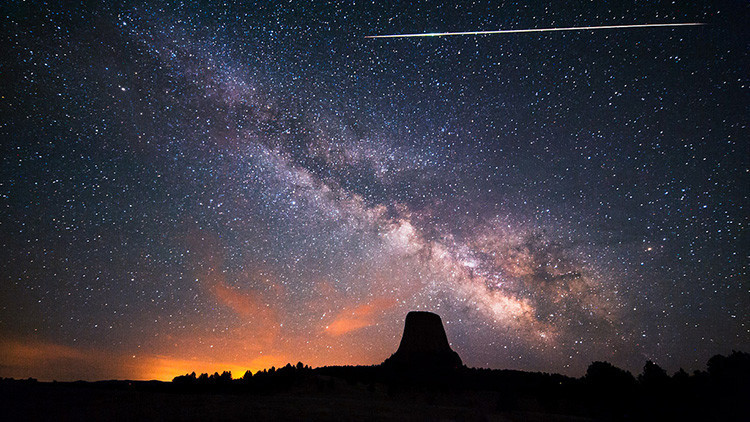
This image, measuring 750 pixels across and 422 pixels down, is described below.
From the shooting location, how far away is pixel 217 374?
21594 mm

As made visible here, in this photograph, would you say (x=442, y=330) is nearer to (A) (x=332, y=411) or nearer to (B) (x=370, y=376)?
(B) (x=370, y=376)

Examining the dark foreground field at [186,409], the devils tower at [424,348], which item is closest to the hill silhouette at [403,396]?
the dark foreground field at [186,409]

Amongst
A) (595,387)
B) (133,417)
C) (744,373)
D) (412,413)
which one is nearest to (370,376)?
(412,413)

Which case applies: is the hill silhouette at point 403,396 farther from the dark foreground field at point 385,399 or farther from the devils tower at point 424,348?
the devils tower at point 424,348

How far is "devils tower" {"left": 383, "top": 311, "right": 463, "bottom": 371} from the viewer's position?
95.7ft

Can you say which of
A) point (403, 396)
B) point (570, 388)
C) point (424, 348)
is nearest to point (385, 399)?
point (403, 396)

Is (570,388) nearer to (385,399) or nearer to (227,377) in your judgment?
(385,399)

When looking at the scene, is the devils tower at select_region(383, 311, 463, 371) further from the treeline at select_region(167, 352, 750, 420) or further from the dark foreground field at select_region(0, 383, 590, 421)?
the dark foreground field at select_region(0, 383, 590, 421)

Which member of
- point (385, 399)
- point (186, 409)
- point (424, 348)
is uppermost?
point (424, 348)

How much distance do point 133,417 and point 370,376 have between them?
15.7 metres

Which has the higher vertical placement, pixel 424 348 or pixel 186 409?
pixel 424 348

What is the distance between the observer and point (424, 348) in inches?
1207

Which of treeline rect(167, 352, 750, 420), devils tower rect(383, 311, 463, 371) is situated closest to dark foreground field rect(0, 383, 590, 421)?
treeline rect(167, 352, 750, 420)

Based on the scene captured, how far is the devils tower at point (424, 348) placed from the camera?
29156mm
